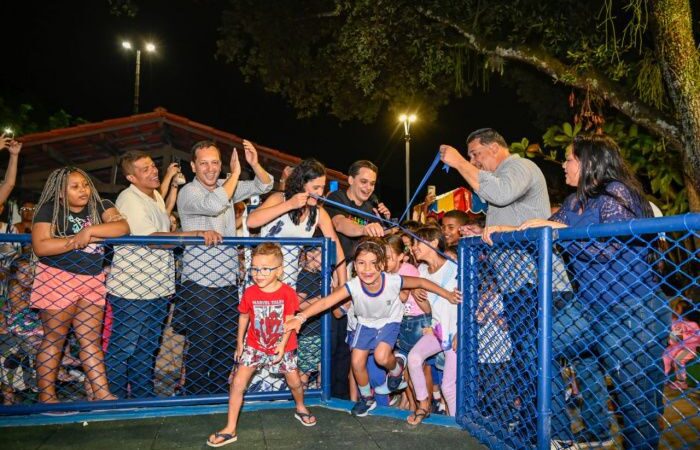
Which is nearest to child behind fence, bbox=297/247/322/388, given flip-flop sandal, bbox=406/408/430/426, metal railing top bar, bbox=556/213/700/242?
flip-flop sandal, bbox=406/408/430/426

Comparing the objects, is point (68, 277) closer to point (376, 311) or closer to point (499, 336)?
point (376, 311)

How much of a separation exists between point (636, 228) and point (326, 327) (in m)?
2.28

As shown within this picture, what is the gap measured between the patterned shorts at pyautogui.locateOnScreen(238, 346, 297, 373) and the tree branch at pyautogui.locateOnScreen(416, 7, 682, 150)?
5020 mm

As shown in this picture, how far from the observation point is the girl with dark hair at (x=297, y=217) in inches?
Result: 145

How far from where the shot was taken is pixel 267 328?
123 inches

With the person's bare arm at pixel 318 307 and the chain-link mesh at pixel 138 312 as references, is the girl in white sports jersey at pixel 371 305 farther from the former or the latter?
the chain-link mesh at pixel 138 312

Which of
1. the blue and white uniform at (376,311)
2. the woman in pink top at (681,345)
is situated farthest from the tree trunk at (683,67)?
the blue and white uniform at (376,311)

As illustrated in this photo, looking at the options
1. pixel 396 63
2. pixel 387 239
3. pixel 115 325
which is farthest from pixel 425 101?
pixel 115 325

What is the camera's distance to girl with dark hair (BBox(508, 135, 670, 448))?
92.7 inches

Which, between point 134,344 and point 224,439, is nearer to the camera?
point 224,439

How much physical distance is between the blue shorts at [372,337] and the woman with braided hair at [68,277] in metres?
1.85

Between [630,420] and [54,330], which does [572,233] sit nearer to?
[630,420]

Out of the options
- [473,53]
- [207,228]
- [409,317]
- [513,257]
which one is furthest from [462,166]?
[473,53]

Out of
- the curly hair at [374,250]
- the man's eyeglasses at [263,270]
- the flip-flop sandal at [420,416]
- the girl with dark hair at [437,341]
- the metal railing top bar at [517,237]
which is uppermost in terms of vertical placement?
the metal railing top bar at [517,237]
